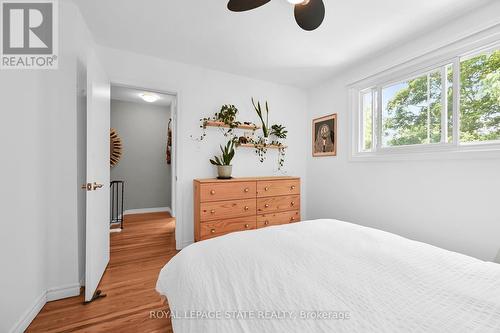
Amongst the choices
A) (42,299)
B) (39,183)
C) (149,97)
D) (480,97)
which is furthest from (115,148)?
(480,97)

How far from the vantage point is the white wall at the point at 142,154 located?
450 cm

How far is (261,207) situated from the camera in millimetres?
2816

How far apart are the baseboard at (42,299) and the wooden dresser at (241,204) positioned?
3.80 ft

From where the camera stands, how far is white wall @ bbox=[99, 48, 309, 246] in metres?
2.54

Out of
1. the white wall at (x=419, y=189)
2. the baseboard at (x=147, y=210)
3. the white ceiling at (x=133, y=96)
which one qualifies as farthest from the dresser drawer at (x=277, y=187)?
the baseboard at (x=147, y=210)

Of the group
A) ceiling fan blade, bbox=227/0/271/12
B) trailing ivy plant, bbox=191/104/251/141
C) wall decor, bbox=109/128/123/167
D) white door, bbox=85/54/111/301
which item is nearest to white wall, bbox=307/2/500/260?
trailing ivy plant, bbox=191/104/251/141

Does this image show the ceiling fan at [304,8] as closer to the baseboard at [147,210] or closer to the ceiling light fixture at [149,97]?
the ceiling light fixture at [149,97]

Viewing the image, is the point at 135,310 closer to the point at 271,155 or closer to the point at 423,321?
the point at 423,321

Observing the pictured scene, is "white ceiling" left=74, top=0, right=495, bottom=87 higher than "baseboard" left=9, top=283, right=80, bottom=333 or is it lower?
higher

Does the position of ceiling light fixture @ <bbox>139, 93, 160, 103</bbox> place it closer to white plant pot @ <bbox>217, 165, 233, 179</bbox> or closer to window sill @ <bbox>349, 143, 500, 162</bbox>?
white plant pot @ <bbox>217, 165, 233, 179</bbox>

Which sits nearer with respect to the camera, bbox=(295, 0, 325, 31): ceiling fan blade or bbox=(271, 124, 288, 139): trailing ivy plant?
bbox=(295, 0, 325, 31): ceiling fan blade

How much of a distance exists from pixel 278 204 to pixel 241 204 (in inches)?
23.4

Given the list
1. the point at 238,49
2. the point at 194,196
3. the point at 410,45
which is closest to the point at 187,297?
the point at 194,196

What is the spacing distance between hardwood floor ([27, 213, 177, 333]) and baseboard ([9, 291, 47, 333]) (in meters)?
0.03
